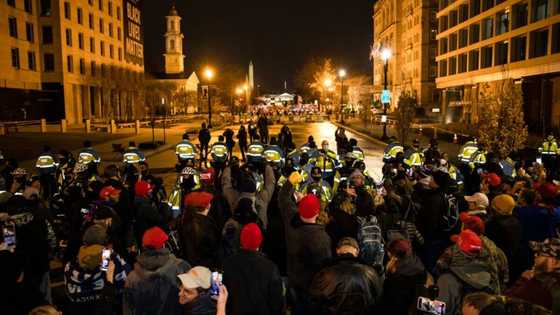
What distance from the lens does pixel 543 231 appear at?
6559 millimetres

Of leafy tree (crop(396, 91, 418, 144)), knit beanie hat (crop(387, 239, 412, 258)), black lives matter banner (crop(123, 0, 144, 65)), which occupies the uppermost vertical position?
black lives matter banner (crop(123, 0, 144, 65))

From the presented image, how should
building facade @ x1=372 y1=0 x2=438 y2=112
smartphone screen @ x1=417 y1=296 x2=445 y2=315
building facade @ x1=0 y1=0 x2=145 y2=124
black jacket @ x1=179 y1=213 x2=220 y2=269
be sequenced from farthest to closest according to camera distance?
building facade @ x1=372 y1=0 x2=438 y2=112 → building facade @ x1=0 y1=0 x2=145 y2=124 → black jacket @ x1=179 y1=213 x2=220 y2=269 → smartphone screen @ x1=417 y1=296 x2=445 y2=315

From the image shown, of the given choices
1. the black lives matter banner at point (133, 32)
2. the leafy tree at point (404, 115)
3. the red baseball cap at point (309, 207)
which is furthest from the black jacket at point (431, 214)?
the black lives matter banner at point (133, 32)

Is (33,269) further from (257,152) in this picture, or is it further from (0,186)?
(257,152)

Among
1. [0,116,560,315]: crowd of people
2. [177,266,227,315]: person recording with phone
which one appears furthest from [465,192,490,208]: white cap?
[177,266,227,315]: person recording with phone

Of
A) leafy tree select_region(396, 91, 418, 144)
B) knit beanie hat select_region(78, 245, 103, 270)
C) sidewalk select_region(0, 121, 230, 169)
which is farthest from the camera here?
leafy tree select_region(396, 91, 418, 144)

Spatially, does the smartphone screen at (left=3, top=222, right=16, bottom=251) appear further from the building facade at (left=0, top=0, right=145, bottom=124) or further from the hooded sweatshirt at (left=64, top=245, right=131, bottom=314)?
the building facade at (left=0, top=0, right=145, bottom=124)

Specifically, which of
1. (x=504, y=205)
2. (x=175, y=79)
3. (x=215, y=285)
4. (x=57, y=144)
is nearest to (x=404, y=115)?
(x=57, y=144)

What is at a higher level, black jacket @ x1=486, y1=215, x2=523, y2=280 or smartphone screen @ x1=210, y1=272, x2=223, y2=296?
smartphone screen @ x1=210, y1=272, x2=223, y2=296

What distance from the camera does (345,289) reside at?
4.04 meters

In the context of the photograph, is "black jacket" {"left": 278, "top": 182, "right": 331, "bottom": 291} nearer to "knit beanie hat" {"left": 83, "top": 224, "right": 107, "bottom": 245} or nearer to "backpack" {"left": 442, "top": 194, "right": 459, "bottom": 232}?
"knit beanie hat" {"left": 83, "top": 224, "right": 107, "bottom": 245}

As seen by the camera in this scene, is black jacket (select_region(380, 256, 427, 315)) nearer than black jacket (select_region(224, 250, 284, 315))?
No

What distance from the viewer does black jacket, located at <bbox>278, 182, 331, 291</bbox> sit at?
519cm

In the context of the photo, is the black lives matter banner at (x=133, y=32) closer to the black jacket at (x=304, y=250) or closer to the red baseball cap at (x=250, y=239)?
the black jacket at (x=304, y=250)
